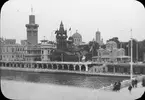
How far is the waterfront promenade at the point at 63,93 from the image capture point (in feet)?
12.7

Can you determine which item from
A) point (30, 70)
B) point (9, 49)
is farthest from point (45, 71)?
point (9, 49)

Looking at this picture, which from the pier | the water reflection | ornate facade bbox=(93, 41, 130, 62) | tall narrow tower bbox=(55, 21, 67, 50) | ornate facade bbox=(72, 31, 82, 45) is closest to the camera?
the water reflection

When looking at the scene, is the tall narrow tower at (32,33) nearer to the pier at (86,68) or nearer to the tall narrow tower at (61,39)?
the tall narrow tower at (61,39)

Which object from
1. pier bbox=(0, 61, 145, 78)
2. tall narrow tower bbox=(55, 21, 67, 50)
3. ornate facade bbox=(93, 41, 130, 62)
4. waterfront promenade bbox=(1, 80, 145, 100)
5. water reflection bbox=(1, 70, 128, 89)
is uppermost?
tall narrow tower bbox=(55, 21, 67, 50)

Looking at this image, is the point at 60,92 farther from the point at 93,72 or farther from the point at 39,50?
the point at 39,50

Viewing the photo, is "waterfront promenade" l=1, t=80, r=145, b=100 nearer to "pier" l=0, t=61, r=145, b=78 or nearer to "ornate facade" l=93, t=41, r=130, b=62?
"pier" l=0, t=61, r=145, b=78

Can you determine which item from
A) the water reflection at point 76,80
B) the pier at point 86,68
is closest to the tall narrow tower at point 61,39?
the pier at point 86,68

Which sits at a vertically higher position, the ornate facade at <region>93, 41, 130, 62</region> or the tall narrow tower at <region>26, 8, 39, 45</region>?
the tall narrow tower at <region>26, 8, 39, 45</region>

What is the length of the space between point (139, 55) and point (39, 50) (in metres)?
6.86

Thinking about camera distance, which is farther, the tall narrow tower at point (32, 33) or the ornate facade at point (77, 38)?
the ornate facade at point (77, 38)

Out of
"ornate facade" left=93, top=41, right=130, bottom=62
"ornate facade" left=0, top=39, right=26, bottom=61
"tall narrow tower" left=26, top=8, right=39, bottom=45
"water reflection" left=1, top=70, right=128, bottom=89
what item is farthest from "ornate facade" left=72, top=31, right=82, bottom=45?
"water reflection" left=1, top=70, right=128, bottom=89

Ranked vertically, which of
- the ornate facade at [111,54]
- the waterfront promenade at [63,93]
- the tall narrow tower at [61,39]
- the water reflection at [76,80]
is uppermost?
the tall narrow tower at [61,39]

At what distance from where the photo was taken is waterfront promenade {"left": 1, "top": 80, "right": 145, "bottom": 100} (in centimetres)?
386

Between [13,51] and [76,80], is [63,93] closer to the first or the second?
[76,80]
